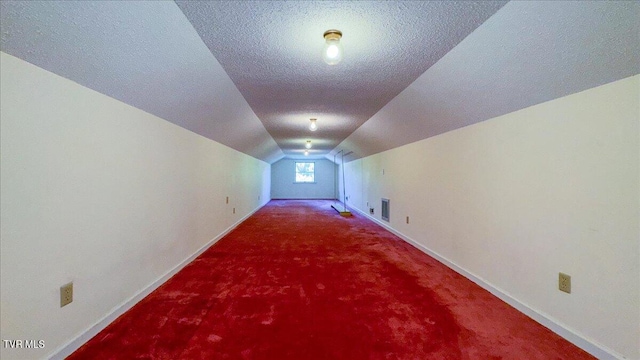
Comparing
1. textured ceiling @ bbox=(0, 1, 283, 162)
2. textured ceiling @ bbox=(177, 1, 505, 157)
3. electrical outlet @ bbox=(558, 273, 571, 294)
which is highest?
textured ceiling @ bbox=(177, 1, 505, 157)

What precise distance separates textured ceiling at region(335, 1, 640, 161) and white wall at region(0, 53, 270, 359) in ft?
8.25

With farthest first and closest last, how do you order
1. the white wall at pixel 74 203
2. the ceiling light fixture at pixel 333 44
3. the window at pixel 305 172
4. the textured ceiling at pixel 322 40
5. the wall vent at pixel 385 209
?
1. the window at pixel 305 172
2. the wall vent at pixel 385 209
3. the ceiling light fixture at pixel 333 44
4. the textured ceiling at pixel 322 40
5. the white wall at pixel 74 203

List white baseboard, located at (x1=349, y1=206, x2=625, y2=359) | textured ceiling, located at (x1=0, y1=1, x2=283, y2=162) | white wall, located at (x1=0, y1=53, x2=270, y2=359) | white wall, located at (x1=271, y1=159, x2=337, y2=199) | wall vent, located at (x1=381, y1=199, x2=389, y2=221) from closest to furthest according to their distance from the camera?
textured ceiling, located at (x1=0, y1=1, x2=283, y2=162) < white wall, located at (x1=0, y1=53, x2=270, y2=359) < white baseboard, located at (x1=349, y1=206, x2=625, y2=359) < wall vent, located at (x1=381, y1=199, x2=389, y2=221) < white wall, located at (x1=271, y1=159, x2=337, y2=199)

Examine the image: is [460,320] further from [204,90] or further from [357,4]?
[204,90]

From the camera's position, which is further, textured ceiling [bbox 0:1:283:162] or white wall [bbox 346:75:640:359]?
white wall [bbox 346:75:640:359]

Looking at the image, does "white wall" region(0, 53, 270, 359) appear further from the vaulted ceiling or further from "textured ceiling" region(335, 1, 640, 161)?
"textured ceiling" region(335, 1, 640, 161)

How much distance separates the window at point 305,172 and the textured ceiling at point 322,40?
9.52 metres

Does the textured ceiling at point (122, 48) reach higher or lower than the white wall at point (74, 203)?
higher

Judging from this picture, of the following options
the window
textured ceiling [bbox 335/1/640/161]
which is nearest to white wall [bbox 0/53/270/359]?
textured ceiling [bbox 335/1/640/161]

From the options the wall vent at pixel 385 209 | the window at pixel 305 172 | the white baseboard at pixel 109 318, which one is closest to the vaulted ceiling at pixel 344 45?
the white baseboard at pixel 109 318

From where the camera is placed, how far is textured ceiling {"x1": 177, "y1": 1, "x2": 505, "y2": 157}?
1.58 meters

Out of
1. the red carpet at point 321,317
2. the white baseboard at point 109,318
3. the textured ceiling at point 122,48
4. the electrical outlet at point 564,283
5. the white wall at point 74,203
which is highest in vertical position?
the textured ceiling at point 122,48

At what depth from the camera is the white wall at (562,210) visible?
160cm

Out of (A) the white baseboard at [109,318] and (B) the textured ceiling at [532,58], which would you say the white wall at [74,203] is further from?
(B) the textured ceiling at [532,58]
